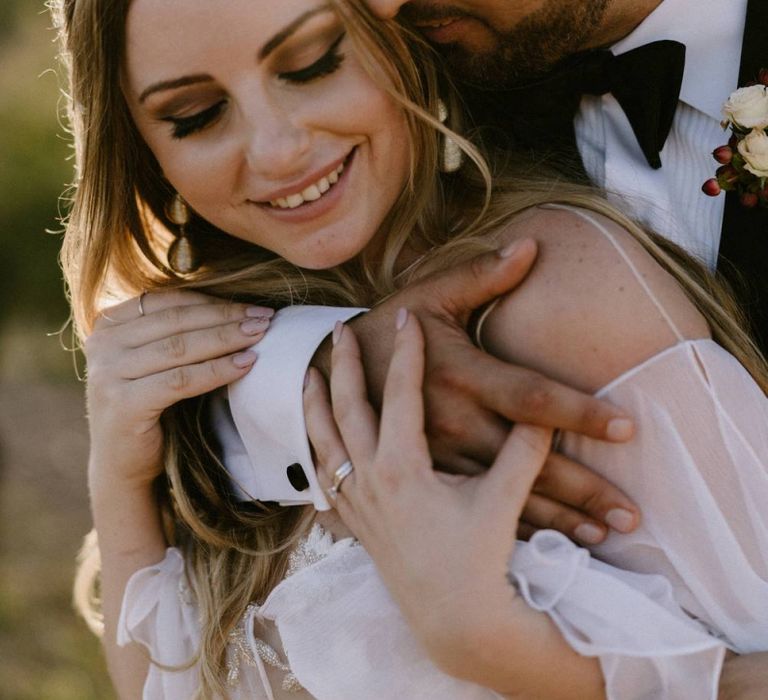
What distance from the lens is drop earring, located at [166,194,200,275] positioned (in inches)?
109

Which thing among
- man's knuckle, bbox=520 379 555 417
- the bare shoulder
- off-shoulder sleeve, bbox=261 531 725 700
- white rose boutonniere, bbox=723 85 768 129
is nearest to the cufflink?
off-shoulder sleeve, bbox=261 531 725 700

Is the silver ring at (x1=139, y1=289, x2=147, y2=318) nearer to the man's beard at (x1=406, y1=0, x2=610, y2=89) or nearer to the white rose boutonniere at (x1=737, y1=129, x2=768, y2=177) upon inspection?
the man's beard at (x1=406, y1=0, x2=610, y2=89)

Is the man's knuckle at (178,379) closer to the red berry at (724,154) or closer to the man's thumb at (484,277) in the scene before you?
the man's thumb at (484,277)

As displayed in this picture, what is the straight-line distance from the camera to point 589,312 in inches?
72.2

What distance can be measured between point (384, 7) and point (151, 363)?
2.97 ft

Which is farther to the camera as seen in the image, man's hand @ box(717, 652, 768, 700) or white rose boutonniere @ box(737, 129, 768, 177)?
white rose boutonniere @ box(737, 129, 768, 177)

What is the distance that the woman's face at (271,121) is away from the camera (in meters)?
2.09

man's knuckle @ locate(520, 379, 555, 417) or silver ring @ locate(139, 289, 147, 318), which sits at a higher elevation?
man's knuckle @ locate(520, 379, 555, 417)

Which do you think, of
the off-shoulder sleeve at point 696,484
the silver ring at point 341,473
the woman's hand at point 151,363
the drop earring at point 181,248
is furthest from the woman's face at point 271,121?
the off-shoulder sleeve at point 696,484

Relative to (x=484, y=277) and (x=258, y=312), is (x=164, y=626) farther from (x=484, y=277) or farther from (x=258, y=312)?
(x=484, y=277)

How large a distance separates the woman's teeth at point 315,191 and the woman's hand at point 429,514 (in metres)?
0.44

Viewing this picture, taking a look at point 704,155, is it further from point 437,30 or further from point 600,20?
point 437,30

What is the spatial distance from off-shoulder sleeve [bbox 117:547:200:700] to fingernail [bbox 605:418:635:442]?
44.5 inches

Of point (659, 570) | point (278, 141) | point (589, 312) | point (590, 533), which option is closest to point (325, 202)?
point (278, 141)
